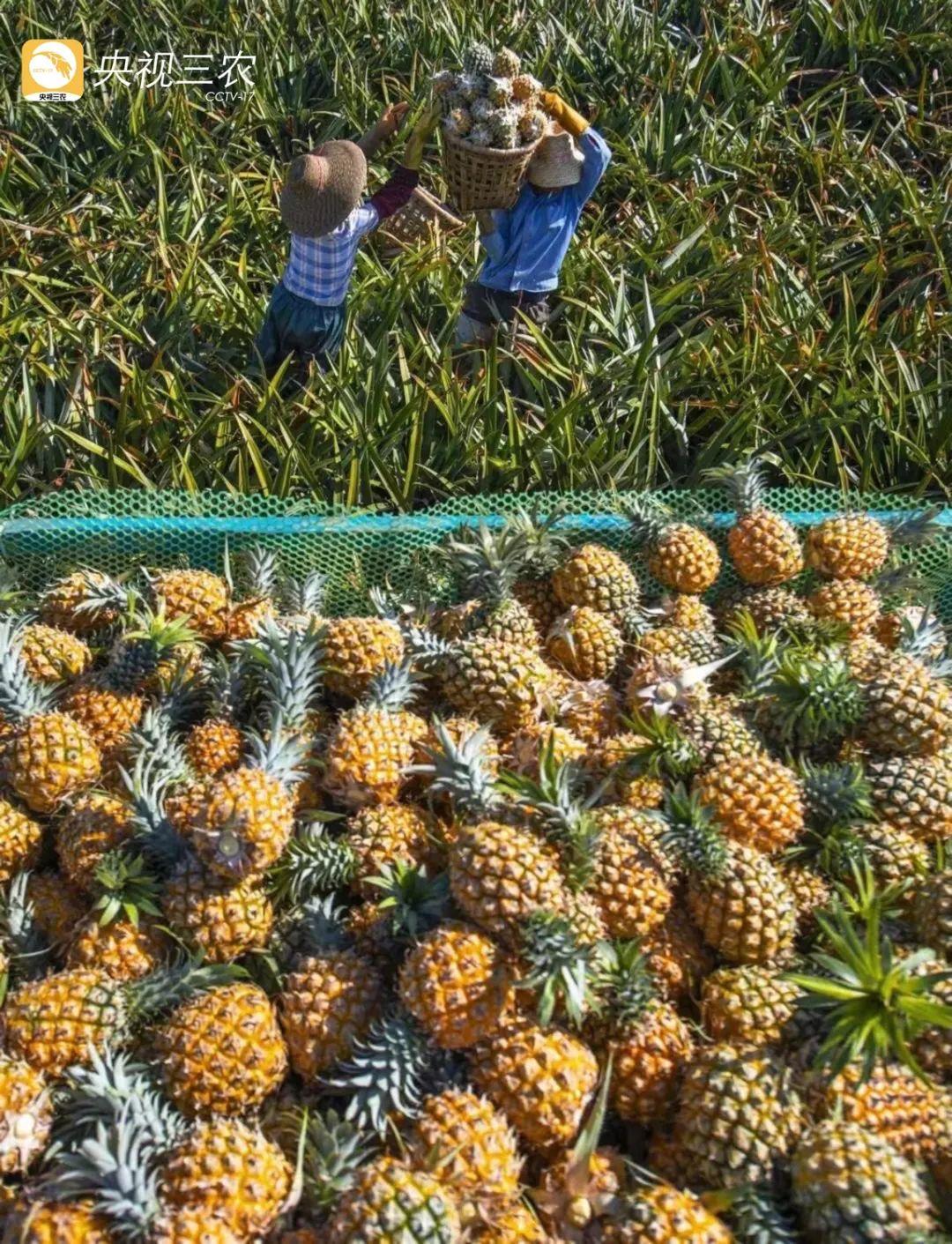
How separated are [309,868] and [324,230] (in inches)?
84.4

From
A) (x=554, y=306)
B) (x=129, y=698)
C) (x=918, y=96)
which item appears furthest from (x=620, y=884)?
(x=918, y=96)

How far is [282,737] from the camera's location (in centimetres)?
205

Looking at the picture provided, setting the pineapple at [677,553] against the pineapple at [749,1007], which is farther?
the pineapple at [677,553]

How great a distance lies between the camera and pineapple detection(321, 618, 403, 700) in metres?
2.34

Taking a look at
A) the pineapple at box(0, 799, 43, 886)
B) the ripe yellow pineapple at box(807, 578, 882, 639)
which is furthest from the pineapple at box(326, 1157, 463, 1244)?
the ripe yellow pineapple at box(807, 578, 882, 639)

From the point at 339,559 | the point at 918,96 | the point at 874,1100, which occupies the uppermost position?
the point at 918,96

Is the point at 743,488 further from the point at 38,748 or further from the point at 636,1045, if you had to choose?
the point at 38,748

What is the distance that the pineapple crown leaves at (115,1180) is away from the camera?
4.82ft

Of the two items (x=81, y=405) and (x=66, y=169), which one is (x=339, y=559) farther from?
(x=66, y=169)

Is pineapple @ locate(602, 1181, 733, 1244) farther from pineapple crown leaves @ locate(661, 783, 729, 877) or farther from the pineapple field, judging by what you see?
the pineapple field

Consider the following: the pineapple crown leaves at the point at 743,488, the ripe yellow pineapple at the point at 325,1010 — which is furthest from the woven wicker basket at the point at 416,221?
the ripe yellow pineapple at the point at 325,1010

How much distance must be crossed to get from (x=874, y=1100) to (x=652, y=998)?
38 cm

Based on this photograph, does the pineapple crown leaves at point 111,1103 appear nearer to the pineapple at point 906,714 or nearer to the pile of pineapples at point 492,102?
the pineapple at point 906,714

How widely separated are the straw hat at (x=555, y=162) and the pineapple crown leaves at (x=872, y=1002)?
258cm
